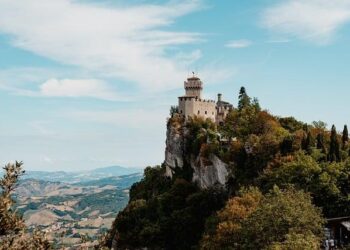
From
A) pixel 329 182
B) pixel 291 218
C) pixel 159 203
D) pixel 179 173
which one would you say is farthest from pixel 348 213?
A: pixel 179 173

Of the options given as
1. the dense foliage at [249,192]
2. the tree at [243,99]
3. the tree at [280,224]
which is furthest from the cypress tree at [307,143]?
the tree at [243,99]

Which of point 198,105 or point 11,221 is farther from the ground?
point 198,105

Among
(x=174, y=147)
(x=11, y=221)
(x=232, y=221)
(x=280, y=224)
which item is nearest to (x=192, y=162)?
(x=174, y=147)

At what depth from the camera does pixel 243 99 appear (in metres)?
114

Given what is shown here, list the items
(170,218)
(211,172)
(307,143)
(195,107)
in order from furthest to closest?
(195,107), (211,172), (170,218), (307,143)

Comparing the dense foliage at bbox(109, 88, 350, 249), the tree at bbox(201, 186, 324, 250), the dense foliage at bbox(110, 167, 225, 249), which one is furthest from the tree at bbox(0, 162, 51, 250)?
the dense foliage at bbox(110, 167, 225, 249)

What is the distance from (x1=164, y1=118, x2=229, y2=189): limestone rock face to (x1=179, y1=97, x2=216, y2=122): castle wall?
3971 millimetres

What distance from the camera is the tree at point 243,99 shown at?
371 ft

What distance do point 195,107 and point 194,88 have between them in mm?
5603

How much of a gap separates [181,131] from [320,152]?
42.6 metres

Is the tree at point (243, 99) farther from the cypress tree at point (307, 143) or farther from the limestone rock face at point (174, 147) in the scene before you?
the cypress tree at point (307, 143)

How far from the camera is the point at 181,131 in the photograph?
358 ft

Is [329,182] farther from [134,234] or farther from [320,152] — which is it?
[134,234]

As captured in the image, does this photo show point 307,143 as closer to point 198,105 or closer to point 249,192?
point 249,192
